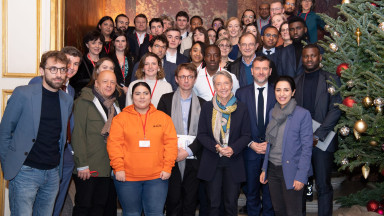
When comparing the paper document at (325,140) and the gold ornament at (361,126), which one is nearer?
A: the gold ornament at (361,126)

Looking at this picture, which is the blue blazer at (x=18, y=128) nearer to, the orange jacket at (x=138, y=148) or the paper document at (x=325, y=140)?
the orange jacket at (x=138, y=148)

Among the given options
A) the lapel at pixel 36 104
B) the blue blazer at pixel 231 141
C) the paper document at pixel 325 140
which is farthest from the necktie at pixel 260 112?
the lapel at pixel 36 104

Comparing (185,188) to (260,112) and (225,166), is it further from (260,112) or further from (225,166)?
(260,112)

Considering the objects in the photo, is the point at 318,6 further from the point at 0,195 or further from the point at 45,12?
the point at 0,195

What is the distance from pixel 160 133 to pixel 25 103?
1.27m

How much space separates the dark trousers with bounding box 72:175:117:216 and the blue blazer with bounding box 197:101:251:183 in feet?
3.25

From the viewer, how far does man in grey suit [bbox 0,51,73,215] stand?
3240 mm

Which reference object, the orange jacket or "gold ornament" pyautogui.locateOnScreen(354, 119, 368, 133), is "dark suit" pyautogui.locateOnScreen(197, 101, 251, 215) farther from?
"gold ornament" pyautogui.locateOnScreen(354, 119, 368, 133)

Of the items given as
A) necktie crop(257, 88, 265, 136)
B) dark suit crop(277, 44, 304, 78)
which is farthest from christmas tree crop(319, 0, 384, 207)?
necktie crop(257, 88, 265, 136)

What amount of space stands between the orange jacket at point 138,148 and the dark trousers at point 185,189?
1.17ft

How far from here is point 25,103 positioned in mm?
3256

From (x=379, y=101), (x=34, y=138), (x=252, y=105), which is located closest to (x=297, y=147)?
(x=252, y=105)

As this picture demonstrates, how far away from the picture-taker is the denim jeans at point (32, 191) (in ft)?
10.6

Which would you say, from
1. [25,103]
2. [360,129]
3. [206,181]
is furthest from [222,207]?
[25,103]
